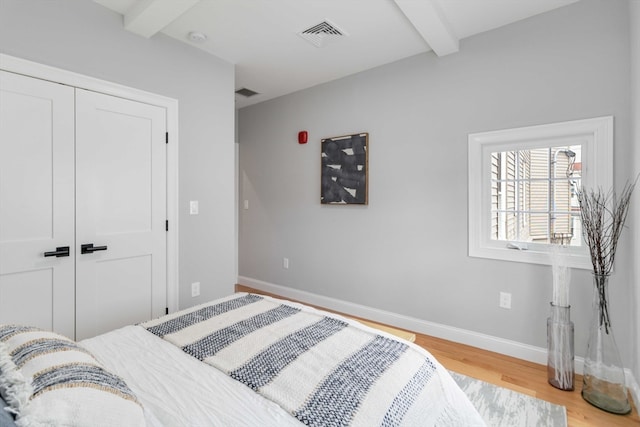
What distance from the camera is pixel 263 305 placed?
1.90 meters

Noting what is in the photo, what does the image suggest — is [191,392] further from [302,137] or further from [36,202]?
[302,137]

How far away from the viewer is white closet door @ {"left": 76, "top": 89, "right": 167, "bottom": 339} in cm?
222

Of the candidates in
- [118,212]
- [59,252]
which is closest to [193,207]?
[118,212]

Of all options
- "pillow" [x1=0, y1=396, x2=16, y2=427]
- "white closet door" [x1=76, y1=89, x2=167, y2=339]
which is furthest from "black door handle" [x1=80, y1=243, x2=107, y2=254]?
"pillow" [x1=0, y1=396, x2=16, y2=427]

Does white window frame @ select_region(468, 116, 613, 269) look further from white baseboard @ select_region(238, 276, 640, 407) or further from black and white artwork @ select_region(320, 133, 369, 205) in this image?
black and white artwork @ select_region(320, 133, 369, 205)

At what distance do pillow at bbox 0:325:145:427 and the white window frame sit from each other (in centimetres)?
→ 266

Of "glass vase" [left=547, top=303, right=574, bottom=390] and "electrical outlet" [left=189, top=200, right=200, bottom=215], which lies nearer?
"glass vase" [left=547, top=303, right=574, bottom=390]

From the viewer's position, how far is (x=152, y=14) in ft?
7.23

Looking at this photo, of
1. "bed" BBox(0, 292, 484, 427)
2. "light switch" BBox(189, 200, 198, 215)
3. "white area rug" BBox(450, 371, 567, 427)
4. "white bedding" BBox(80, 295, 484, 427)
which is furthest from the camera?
"light switch" BBox(189, 200, 198, 215)

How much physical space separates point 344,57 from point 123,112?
198 cm

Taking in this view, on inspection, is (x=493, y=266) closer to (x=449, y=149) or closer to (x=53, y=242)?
(x=449, y=149)

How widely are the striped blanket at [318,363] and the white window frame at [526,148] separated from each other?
64.9 inches

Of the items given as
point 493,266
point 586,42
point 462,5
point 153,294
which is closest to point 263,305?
point 153,294

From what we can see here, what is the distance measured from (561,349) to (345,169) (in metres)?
2.38
